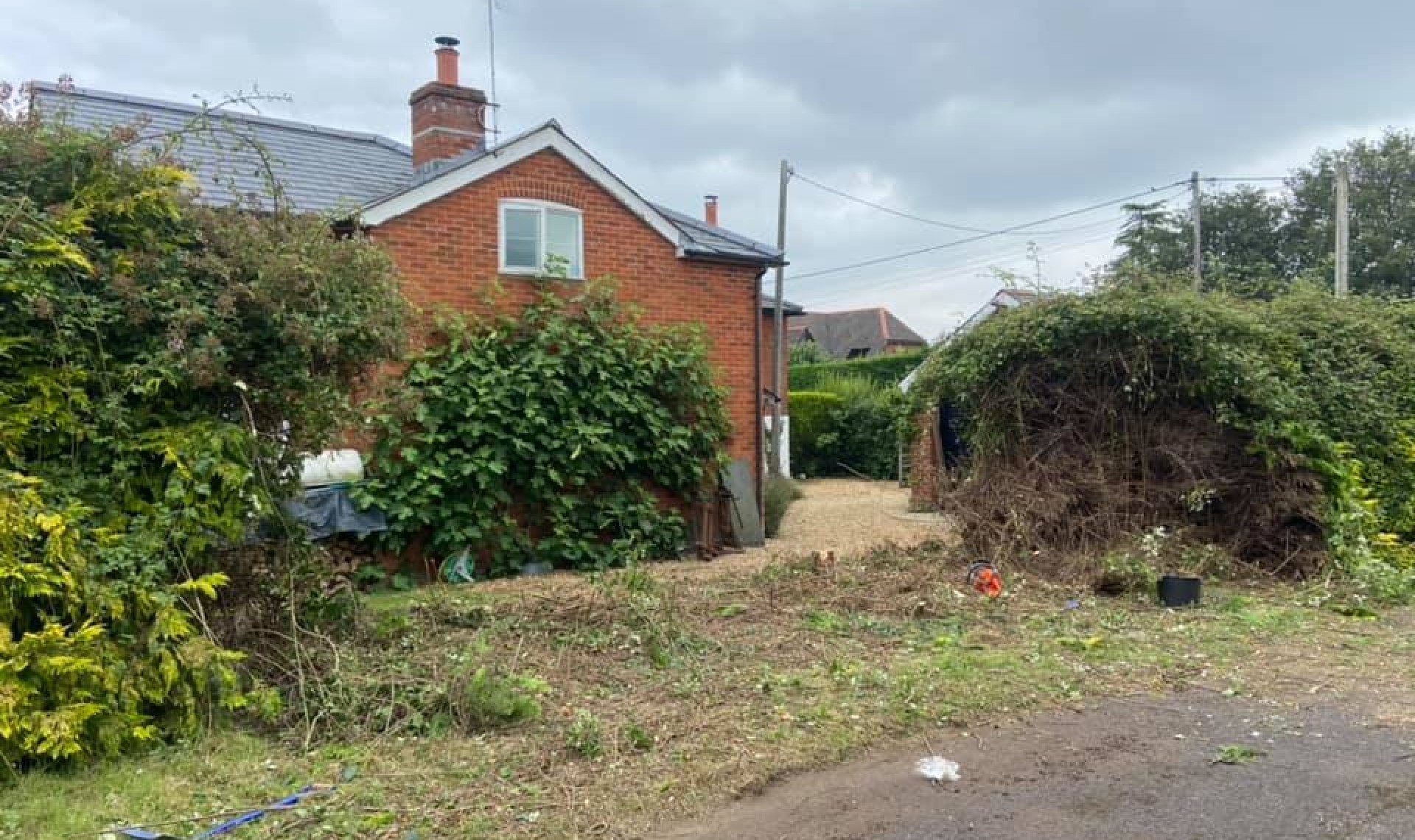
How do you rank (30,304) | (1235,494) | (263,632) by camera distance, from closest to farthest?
(30,304)
(263,632)
(1235,494)

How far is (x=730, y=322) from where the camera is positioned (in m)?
12.8

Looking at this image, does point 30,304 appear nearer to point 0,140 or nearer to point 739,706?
point 0,140

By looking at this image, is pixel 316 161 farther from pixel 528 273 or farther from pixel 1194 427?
pixel 1194 427

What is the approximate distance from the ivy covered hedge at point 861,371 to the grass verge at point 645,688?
815 inches

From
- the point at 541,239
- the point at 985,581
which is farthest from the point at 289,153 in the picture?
the point at 985,581

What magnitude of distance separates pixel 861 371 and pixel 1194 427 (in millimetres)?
20897

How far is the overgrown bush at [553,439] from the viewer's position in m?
9.93

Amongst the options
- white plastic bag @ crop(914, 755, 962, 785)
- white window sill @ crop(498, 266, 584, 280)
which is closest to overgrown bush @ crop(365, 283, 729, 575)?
white window sill @ crop(498, 266, 584, 280)

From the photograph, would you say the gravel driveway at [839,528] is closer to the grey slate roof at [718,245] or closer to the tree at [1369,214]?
the grey slate roof at [718,245]

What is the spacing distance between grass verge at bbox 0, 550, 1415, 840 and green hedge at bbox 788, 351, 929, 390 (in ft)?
68.4

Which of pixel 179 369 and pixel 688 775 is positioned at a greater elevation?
pixel 179 369

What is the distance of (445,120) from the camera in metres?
13.0

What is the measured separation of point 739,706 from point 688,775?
1009mm

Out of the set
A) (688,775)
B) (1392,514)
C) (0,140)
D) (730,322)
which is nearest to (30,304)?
(0,140)
